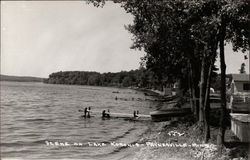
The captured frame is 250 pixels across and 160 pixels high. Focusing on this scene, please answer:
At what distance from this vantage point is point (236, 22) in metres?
13.5

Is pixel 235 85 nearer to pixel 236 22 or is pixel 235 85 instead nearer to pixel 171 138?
pixel 171 138

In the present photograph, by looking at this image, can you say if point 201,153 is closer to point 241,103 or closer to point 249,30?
point 249,30

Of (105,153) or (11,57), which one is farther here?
(105,153)

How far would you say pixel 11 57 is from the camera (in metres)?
12.0

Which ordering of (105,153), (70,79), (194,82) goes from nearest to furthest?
(105,153) < (194,82) < (70,79)

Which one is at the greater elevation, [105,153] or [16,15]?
[16,15]

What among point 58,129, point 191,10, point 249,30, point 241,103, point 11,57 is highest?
point 191,10

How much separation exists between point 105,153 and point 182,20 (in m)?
9.11

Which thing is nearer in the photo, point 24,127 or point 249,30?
point 249,30

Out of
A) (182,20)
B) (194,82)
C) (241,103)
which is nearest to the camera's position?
(182,20)

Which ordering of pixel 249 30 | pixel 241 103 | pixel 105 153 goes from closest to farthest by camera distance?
1. pixel 249 30
2. pixel 105 153
3. pixel 241 103

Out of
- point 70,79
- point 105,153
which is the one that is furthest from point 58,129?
point 70,79

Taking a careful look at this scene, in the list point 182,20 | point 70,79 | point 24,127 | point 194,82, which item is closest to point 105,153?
point 182,20

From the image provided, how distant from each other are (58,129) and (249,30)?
74.4 feet
